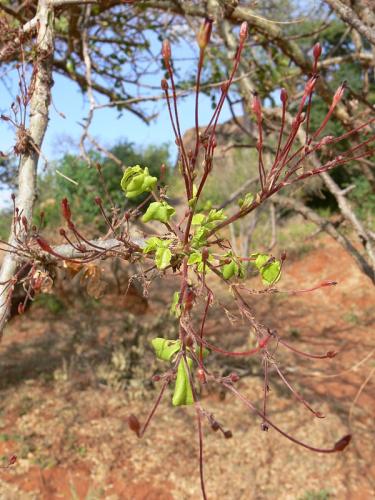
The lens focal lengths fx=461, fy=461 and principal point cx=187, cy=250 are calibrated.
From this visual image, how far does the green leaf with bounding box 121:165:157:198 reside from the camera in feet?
3.22

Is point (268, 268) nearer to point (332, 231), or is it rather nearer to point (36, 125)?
point (36, 125)

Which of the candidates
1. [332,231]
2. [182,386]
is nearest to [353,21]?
[332,231]

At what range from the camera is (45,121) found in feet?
5.08

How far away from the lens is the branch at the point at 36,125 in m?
1.29

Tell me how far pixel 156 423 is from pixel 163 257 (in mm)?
3764

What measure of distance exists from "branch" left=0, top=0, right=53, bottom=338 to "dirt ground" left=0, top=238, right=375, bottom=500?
62.1 inches

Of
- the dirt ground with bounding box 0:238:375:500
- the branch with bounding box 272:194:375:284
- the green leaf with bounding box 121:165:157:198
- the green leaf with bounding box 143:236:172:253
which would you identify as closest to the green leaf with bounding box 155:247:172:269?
the green leaf with bounding box 143:236:172:253

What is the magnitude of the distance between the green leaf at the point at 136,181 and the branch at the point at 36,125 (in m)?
0.46

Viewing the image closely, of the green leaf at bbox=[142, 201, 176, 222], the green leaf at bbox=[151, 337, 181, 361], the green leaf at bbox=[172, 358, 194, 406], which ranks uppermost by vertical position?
the green leaf at bbox=[142, 201, 176, 222]

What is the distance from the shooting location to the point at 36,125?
152cm

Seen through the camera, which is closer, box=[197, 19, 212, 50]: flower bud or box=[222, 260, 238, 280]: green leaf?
box=[197, 19, 212, 50]: flower bud

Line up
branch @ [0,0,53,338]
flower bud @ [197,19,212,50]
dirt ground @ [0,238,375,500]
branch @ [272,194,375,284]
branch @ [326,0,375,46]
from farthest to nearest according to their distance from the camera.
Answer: dirt ground @ [0,238,375,500]
branch @ [272,194,375,284]
branch @ [326,0,375,46]
branch @ [0,0,53,338]
flower bud @ [197,19,212,50]

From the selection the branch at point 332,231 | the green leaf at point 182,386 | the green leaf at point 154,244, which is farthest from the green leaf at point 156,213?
the branch at point 332,231

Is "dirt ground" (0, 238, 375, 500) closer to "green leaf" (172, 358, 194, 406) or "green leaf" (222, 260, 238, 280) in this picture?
"green leaf" (222, 260, 238, 280)
